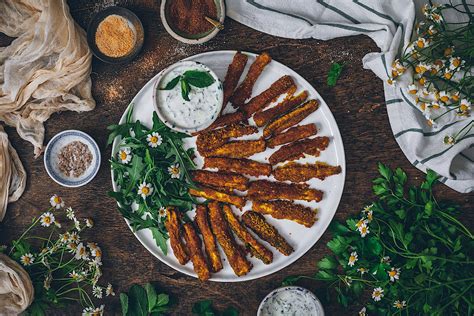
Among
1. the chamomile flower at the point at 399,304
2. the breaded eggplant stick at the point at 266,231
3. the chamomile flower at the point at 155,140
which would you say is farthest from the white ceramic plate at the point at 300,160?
the chamomile flower at the point at 399,304

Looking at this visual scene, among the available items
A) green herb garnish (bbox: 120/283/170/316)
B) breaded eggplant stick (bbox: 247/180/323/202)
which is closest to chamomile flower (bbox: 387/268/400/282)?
breaded eggplant stick (bbox: 247/180/323/202)

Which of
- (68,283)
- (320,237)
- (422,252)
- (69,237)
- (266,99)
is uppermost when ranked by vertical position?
(266,99)

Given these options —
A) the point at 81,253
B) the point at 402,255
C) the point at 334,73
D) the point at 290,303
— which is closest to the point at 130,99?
the point at 81,253

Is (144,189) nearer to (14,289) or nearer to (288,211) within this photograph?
(288,211)

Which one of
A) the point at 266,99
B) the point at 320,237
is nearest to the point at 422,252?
the point at 320,237

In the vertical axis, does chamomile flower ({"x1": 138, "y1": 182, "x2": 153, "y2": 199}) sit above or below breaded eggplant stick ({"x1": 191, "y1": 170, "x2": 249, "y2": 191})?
below

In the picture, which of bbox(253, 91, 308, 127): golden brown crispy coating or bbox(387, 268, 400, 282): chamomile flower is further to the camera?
bbox(253, 91, 308, 127): golden brown crispy coating

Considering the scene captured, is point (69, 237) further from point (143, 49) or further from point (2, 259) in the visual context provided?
point (143, 49)

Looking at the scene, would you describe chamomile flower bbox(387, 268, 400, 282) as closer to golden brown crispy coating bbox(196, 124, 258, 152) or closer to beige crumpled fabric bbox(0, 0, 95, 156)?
golden brown crispy coating bbox(196, 124, 258, 152)
